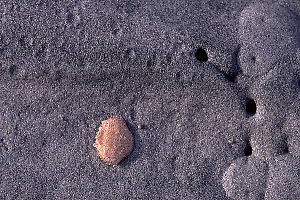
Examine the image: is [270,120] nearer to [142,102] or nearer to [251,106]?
[251,106]

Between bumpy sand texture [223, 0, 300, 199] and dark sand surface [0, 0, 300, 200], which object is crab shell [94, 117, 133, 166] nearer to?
dark sand surface [0, 0, 300, 200]

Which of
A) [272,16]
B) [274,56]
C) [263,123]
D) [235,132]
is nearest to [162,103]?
[235,132]

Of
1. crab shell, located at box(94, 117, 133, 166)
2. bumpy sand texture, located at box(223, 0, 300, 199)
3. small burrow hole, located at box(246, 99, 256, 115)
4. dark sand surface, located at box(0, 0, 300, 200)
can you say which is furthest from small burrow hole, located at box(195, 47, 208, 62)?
crab shell, located at box(94, 117, 133, 166)

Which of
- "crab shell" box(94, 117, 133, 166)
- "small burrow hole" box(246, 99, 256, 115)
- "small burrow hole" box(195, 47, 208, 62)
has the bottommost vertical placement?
"crab shell" box(94, 117, 133, 166)

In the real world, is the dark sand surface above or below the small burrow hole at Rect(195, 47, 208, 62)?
below

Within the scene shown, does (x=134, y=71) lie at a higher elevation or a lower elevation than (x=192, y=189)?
higher

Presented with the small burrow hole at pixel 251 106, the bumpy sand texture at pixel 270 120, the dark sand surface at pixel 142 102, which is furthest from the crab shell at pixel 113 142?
the small burrow hole at pixel 251 106

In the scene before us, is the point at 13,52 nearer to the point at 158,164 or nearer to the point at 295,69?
the point at 158,164


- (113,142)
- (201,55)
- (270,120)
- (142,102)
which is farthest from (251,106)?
(113,142)
